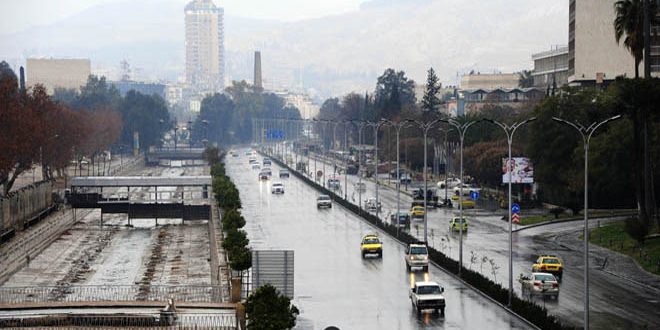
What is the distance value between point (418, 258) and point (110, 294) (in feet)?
53.5

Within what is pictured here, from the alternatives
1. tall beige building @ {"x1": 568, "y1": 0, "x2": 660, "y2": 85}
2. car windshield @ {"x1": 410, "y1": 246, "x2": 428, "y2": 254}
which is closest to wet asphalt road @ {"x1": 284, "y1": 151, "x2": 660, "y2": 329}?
car windshield @ {"x1": 410, "y1": 246, "x2": 428, "y2": 254}

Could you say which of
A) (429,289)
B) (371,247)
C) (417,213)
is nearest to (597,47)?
(417,213)

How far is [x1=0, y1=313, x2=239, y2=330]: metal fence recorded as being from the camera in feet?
149

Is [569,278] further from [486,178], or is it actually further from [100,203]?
[486,178]

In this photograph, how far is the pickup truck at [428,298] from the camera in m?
49.2

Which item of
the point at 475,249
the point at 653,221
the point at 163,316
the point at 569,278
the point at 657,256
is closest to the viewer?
the point at 163,316

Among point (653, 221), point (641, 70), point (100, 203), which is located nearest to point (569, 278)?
point (653, 221)

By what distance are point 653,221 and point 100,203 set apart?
157 feet

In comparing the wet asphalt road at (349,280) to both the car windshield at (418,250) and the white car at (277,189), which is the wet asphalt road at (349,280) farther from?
the white car at (277,189)

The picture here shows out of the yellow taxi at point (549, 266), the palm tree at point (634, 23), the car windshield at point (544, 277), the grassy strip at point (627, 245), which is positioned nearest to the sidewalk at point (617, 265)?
the grassy strip at point (627, 245)

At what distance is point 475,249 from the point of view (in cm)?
7481

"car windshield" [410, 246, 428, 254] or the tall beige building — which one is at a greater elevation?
the tall beige building

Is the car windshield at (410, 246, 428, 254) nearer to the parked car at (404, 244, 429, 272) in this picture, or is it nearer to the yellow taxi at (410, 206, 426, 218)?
the parked car at (404, 244, 429, 272)

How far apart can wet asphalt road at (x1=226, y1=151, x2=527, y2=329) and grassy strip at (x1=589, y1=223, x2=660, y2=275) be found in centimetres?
1196
